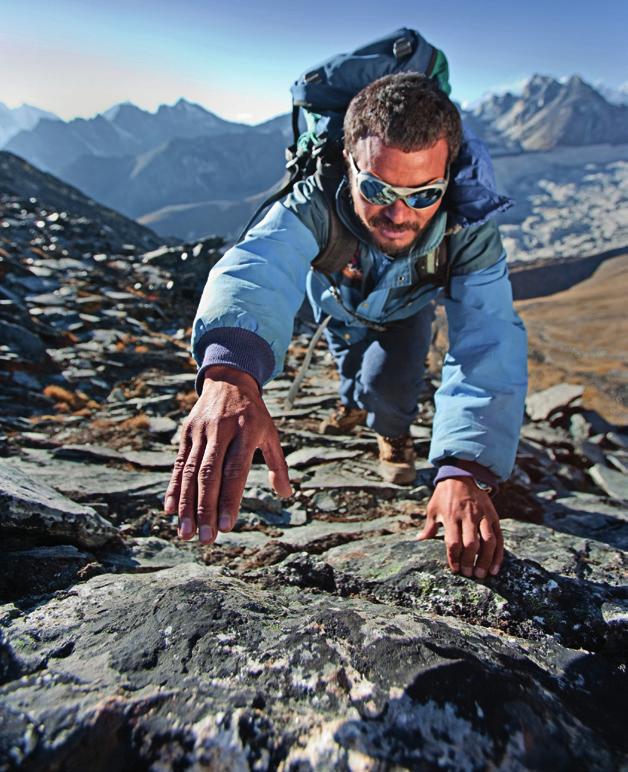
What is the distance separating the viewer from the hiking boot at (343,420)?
5.06m

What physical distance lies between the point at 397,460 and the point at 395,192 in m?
2.30

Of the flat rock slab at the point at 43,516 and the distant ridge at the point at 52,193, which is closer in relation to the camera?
the flat rock slab at the point at 43,516

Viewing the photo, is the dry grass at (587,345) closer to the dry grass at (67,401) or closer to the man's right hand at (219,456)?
the dry grass at (67,401)

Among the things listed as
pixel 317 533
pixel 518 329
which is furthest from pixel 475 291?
pixel 317 533

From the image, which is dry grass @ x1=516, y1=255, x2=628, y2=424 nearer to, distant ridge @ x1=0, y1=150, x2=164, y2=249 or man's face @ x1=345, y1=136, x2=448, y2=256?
man's face @ x1=345, y1=136, x2=448, y2=256

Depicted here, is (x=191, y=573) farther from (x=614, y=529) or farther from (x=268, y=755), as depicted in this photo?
(x=614, y=529)

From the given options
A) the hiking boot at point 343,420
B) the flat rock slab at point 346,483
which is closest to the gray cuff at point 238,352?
the flat rock slab at point 346,483

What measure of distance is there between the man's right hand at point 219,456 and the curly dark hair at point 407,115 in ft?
5.98

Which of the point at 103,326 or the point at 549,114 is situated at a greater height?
the point at 549,114

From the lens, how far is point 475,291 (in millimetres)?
2770

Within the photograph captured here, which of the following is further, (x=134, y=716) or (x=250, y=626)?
(x=250, y=626)

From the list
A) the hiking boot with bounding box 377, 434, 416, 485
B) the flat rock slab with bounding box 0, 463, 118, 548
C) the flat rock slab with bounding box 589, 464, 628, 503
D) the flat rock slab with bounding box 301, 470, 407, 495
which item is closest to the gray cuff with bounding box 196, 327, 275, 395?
the flat rock slab with bounding box 0, 463, 118, 548

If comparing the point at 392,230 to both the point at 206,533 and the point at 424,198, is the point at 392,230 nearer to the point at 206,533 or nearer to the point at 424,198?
the point at 424,198

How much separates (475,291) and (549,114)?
723 feet
